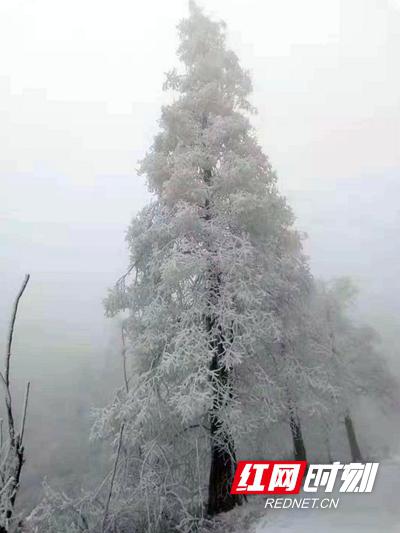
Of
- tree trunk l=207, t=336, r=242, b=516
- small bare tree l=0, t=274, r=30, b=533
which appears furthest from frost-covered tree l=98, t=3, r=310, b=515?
small bare tree l=0, t=274, r=30, b=533

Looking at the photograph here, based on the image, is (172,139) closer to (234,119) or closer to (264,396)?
(234,119)

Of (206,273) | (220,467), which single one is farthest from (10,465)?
(220,467)

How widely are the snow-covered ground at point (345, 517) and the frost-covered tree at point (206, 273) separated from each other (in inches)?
47.2

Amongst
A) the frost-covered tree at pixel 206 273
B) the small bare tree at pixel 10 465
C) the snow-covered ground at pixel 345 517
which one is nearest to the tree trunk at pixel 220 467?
the frost-covered tree at pixel 206 273

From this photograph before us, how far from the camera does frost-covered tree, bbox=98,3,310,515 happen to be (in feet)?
23.4

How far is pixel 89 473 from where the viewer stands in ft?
83.9

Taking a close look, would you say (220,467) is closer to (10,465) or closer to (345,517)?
(345,517)

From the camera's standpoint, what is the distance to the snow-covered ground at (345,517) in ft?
18.6

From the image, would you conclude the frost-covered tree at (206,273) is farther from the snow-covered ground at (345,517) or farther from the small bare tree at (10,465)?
the small bare tree at (10,465)

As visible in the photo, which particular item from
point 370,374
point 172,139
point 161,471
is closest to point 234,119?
point 172,139

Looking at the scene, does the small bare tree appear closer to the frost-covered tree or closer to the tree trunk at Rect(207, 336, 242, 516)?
the frost-covered tree

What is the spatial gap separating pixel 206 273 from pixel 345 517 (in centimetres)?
486

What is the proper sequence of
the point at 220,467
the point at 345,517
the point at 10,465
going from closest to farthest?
the point at 10,465, the point at 345,517, the point at 220,467

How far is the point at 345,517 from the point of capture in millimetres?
6082
